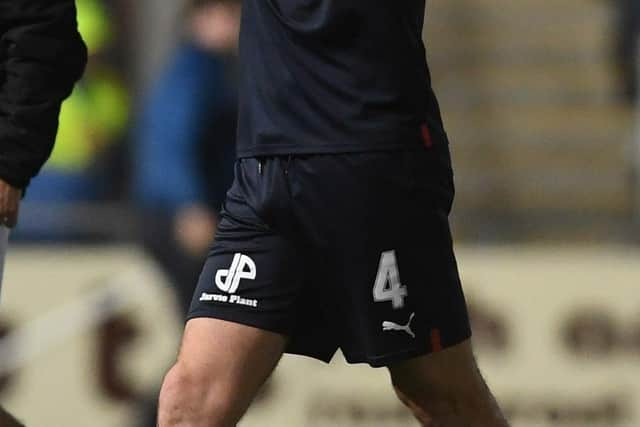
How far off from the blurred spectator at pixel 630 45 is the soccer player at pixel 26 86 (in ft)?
17.1

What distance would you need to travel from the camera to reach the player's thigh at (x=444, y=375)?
14.4ft

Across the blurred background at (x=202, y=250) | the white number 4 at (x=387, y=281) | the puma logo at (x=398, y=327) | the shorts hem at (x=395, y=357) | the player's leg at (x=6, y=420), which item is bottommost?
the blurred background at (x=202, y=250)

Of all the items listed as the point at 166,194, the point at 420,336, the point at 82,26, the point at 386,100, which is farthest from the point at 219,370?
the point at 82,26

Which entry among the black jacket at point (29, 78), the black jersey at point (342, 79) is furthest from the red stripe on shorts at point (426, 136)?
the black jacket at point (29, 78)

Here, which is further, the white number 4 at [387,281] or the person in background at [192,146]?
the person in background at [192,146]

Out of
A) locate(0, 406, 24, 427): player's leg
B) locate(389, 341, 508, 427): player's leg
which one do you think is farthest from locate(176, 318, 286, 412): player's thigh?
locate(0, 406, 24, 427): player's leg

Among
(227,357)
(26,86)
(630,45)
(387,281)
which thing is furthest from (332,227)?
(630,45)

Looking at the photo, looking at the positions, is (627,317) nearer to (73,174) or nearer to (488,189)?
(488,189)

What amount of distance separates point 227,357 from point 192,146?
335cm

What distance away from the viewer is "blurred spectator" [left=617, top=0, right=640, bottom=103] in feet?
30.4

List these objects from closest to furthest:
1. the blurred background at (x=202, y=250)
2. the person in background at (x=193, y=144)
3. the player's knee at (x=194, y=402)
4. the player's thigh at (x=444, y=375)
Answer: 1. the player's knee at (x=194, y=402)
2. the player's thigh at (x=444, y=375)
3. the person in background at (x=193, y=144)
4. the blurred background at (x=202, y=250)

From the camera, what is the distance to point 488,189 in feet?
33.2

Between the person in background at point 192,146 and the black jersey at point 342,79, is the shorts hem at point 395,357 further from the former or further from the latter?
the person in background at point 192,146

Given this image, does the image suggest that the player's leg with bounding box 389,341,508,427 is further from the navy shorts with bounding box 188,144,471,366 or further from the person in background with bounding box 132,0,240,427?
the person in background with bounding box 132,0,240,427
